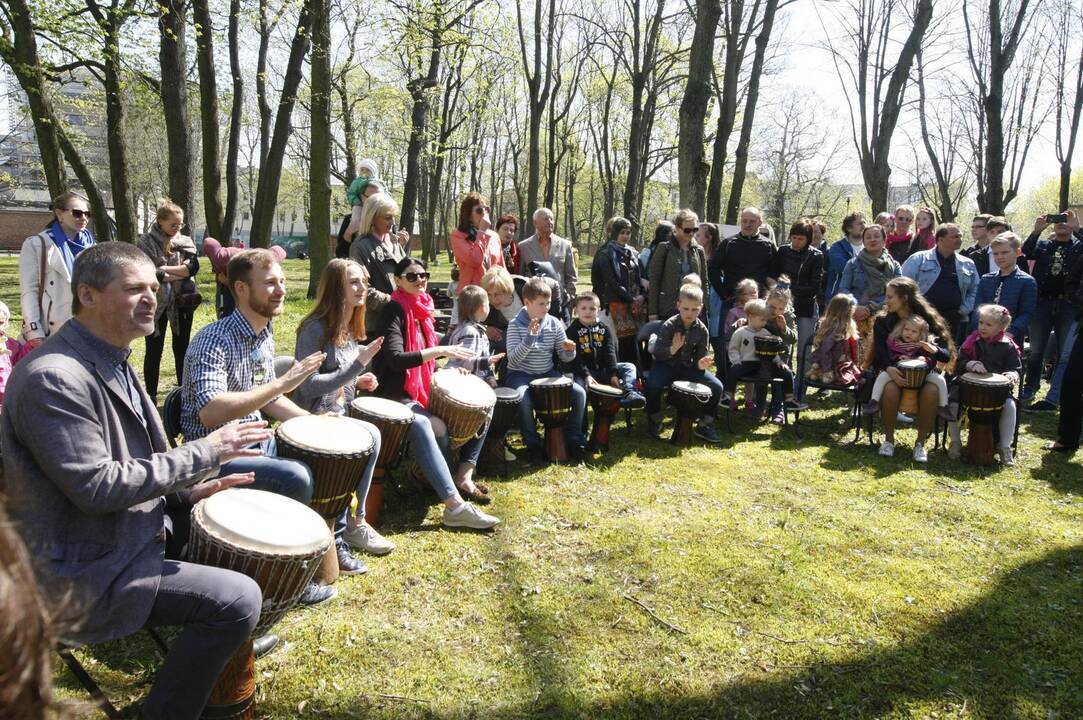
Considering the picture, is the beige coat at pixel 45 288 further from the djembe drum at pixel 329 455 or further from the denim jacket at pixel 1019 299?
the denim jacket at pixel 1019 299

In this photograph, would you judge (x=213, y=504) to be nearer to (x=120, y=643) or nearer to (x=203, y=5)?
(x=120, y=643)

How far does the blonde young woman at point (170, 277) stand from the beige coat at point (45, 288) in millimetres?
725

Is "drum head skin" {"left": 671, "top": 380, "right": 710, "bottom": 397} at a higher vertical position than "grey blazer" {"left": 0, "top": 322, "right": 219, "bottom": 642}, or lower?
lower

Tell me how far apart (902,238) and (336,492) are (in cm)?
829

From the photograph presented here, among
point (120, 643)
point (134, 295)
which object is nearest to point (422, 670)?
point (120, 643)

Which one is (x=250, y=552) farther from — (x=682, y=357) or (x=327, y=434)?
(x=682, y=357)

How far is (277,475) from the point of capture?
315 centimetres

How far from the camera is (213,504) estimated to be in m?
2.62

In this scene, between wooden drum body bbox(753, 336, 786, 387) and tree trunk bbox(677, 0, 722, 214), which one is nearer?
wooden drum body bbox(753, 336, 786, 387)

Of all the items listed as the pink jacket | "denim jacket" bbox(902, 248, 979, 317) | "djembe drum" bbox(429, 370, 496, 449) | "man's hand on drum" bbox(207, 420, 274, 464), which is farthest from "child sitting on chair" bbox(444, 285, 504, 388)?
"denim jacket" bbox(902, 248, 979, 317)

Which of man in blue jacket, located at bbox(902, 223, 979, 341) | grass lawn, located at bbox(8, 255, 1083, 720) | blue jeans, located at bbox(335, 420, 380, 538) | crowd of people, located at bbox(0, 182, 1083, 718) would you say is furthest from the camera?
man in blue jacket, located at bbox(902, 223, 979, 341)

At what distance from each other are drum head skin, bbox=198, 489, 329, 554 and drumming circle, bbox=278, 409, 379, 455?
597 mm

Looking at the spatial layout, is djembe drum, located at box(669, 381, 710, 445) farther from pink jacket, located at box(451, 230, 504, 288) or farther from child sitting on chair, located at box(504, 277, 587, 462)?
pink jacket, located at box(451, 230, 504, 288)

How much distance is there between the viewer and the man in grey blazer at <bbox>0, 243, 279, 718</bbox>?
82.2 inches
